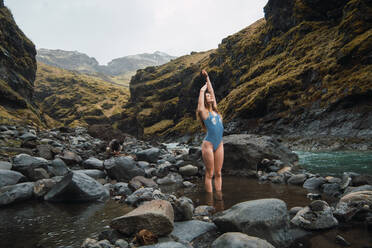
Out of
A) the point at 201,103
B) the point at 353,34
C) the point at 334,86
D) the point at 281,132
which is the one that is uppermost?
the point at 353,34

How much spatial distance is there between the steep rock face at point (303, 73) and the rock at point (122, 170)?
67.9 feet

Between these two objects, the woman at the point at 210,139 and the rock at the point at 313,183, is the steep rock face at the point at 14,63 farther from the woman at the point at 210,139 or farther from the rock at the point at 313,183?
the rock at the point at 313,183

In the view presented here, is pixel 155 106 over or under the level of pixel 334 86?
over

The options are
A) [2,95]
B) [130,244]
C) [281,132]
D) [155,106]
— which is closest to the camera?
[130,244]

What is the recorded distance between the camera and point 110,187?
7871 mm

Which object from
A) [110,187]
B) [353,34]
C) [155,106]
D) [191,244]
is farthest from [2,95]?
[155,106]

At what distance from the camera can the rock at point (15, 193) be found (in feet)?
18.8

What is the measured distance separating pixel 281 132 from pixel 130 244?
101ft

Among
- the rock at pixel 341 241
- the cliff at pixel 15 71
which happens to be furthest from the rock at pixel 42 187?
the cliff at pixel 15 71

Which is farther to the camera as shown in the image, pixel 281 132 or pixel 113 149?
pixel 281 132

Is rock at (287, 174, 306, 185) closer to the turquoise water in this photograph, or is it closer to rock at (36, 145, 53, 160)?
the turquoise water

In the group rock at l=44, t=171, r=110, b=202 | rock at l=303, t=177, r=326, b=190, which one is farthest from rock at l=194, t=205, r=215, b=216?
rock at l=303, t=177, r=326, b=190

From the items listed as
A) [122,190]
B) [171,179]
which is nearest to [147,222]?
[122,190]

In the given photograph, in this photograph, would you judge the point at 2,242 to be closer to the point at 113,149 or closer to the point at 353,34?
the point at 113,149
